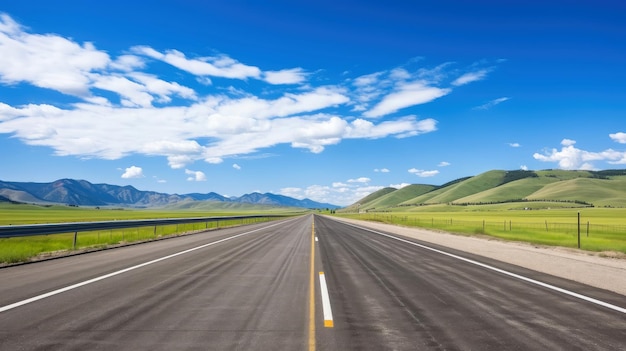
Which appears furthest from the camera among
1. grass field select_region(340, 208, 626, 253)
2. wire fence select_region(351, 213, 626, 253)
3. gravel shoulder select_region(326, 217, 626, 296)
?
grass field select_region(340, 208, 626, 253)

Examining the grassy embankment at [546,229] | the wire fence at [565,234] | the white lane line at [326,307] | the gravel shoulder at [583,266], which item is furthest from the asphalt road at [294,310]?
the grassy embankment at [546,229]

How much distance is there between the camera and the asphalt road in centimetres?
524

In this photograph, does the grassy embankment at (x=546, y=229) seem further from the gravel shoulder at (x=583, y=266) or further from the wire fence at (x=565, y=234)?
the gravel shoulder at (x=583, y=266)

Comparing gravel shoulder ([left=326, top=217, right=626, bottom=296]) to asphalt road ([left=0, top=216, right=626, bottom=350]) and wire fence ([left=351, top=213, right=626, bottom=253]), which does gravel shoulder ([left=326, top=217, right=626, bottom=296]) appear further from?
wire fence ([left=351, top=213, right=626, bottom=253])

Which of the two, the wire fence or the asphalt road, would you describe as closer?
the asphalt road

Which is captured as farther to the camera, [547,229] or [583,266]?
[547,229]

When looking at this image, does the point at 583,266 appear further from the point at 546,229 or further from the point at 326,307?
the point at 546,229

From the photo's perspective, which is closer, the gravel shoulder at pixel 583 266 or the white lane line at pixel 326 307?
the white lane line at pixel 326 307

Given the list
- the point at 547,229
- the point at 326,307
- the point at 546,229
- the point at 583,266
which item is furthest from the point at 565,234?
the point at 326,307

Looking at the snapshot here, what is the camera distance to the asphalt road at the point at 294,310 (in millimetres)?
5242

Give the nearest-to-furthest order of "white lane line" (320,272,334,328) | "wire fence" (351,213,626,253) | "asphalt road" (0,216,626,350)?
"asphalt road" (0,216,626,350), "white lane line" (320,272,334,328), "wire fence" (351,213,626,253)

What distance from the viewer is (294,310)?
22.6 feet

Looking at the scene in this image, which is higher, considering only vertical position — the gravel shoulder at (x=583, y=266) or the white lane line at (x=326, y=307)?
the gravel shoulder at (x=583, y=266)

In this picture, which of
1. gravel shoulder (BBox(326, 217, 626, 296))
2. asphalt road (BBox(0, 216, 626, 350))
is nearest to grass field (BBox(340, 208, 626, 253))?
gravel shoulder (BBox(326, 217, 626, 296))
